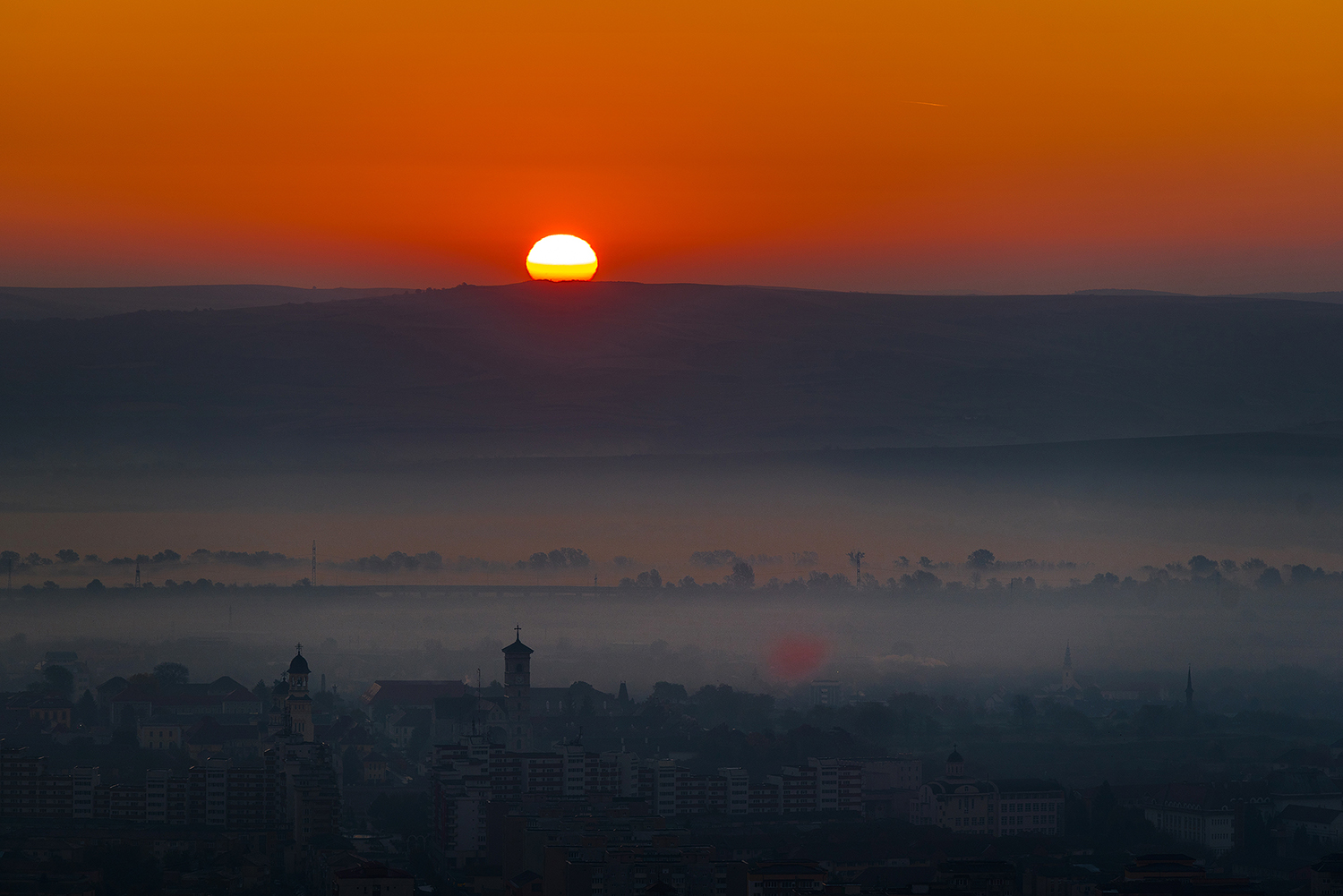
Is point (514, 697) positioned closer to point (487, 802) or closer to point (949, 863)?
point (487, 802)

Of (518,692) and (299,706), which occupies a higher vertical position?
(518,692)

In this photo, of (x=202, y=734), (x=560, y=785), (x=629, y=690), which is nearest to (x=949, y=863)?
(x=560, y=785)

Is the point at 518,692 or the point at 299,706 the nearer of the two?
the point at 299,706

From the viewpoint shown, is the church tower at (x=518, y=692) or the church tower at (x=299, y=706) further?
the church tower at (x=518, y=692)

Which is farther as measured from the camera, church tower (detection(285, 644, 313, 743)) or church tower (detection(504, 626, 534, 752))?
church tower (detection(504, 626, 534, 752))
